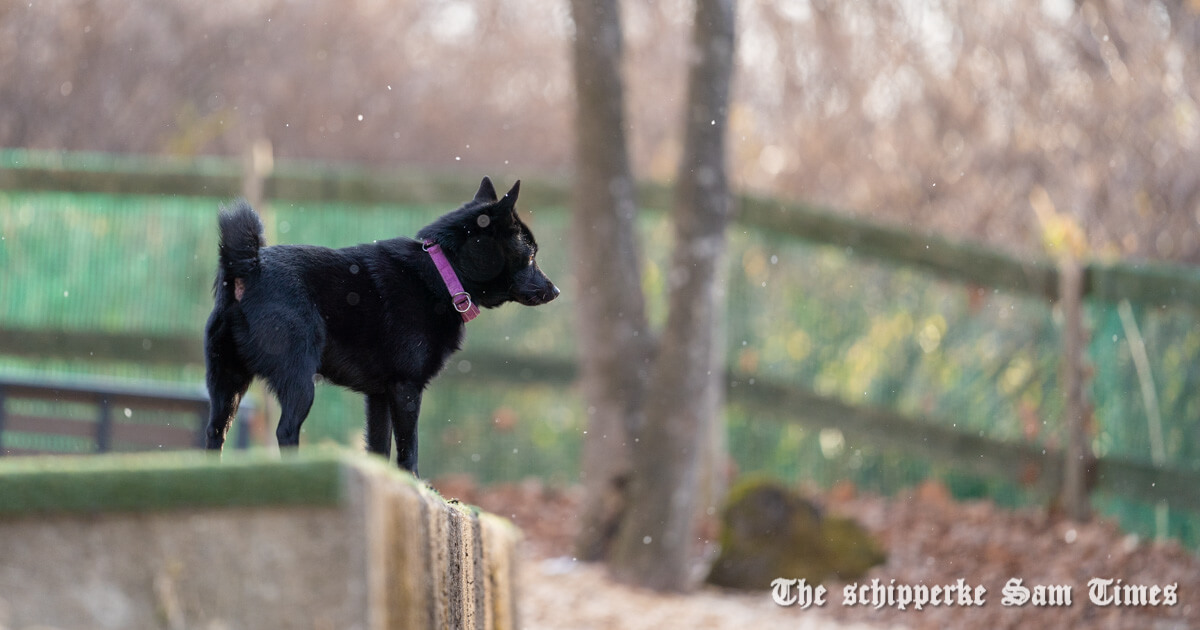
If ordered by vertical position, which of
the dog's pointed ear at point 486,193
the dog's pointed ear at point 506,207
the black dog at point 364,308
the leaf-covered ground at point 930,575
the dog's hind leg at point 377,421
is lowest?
the leaf-covered ground at point 930,575

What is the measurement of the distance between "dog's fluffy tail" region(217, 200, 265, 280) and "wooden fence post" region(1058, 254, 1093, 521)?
6.65m

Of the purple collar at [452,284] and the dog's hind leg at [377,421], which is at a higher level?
the purple collar at [452,284]

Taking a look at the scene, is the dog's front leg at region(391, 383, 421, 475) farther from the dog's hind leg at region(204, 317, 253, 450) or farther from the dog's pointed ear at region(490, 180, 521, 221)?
the dog's pointed ear at region(490, 180, 521, 221)

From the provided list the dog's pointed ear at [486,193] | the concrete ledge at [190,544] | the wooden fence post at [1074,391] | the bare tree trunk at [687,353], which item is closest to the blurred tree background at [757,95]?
the wooden fence post at [1074,391]

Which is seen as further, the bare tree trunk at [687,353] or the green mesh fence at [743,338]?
the green mesh fence at [743,338]

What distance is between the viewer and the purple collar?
119 inches

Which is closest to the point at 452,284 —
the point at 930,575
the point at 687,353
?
the point at 687,353

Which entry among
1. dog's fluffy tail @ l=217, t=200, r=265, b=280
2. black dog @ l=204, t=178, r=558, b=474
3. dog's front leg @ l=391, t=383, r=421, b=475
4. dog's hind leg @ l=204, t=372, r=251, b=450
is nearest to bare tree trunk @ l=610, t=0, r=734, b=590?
black dog @ l=204, t=178, r=558, b=474

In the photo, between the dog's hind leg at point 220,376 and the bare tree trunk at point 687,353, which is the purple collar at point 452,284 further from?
the bare tree trunk at point 687,353

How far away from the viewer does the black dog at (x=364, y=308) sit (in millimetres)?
2811

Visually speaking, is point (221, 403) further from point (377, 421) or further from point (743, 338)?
point (743, 338)

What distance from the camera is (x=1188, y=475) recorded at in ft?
25.1

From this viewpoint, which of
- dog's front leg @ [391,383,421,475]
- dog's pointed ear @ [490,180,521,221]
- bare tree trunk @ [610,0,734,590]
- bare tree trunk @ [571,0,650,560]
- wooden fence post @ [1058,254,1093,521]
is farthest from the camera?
wooden fence post @ [1058,254,1093,521]

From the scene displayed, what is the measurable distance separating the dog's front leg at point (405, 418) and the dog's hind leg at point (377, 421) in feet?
0.45
